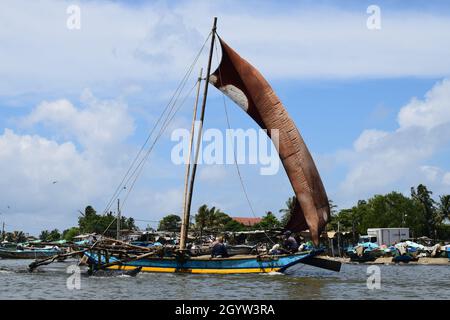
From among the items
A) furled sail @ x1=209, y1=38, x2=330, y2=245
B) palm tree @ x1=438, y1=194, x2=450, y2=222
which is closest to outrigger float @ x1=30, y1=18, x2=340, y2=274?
furled sail @ x1=209, y1=38, x2=330, y2=245

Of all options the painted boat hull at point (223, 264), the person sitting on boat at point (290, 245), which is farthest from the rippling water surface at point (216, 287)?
the person sitting on boat at point (290, 245)

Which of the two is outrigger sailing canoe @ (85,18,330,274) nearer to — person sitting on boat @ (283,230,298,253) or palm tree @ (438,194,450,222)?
person sitting on boat @ (283,230,298,253)

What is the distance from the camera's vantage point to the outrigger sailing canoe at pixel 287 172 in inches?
1235

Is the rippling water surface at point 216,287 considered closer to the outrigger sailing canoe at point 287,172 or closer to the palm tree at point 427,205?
the outrigger sailing canoe at point 287,172

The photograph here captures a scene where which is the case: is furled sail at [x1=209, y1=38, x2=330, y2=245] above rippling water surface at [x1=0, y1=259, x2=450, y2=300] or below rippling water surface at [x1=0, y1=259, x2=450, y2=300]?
above

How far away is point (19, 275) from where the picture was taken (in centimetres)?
3312

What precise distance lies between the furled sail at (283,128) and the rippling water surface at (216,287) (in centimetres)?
310

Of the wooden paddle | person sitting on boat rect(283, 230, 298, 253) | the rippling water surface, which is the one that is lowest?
the rippling water surface

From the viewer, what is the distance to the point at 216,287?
26516 mm

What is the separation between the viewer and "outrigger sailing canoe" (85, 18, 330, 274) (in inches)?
1235

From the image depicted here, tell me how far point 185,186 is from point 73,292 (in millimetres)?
11234

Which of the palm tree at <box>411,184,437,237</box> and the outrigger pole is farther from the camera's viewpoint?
the palm tree at <box>411,184,437,237</box>

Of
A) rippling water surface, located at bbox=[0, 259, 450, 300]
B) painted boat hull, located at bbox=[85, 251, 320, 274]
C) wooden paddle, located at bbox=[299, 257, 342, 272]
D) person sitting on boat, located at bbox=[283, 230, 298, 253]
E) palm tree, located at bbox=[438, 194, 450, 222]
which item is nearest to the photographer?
rippling water surface, located at bbox=[0, 259, 450, 300]
